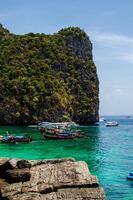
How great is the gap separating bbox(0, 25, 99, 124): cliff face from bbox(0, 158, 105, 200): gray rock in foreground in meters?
121

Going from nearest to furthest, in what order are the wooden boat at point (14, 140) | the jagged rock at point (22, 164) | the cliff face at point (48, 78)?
the jagged rock at point (22, 164) → the wooden boat at point (14, 140) → the cliff face at point (48, 78)

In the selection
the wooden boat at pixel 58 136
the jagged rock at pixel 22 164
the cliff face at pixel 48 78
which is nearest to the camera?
the jagged rock at pixel 22 164

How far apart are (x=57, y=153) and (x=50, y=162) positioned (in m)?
35.9

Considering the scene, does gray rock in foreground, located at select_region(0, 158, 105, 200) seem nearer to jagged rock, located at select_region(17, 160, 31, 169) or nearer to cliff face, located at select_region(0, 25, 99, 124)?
jagged rock, located at select_region(17, 160, 31, 169)

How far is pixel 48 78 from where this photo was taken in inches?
6353

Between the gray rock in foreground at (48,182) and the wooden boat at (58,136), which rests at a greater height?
the gray rock in foreground at (48,182)

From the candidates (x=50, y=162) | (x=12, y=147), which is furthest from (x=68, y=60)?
(x=50, y=162)

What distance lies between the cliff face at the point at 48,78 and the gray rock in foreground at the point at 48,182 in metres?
121

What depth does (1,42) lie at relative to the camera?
18088 centimetres

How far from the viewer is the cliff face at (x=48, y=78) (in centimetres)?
14875

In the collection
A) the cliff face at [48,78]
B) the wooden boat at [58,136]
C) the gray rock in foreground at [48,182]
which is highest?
the cliff face at [48,78]

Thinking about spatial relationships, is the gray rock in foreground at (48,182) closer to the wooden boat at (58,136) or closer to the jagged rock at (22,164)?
the jagged rock at (22,164)

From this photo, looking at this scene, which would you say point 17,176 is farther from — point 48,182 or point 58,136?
point 58,136

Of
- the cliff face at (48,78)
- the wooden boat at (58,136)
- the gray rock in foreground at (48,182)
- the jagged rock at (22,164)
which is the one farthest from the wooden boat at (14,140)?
the cliff face at (48,78)
